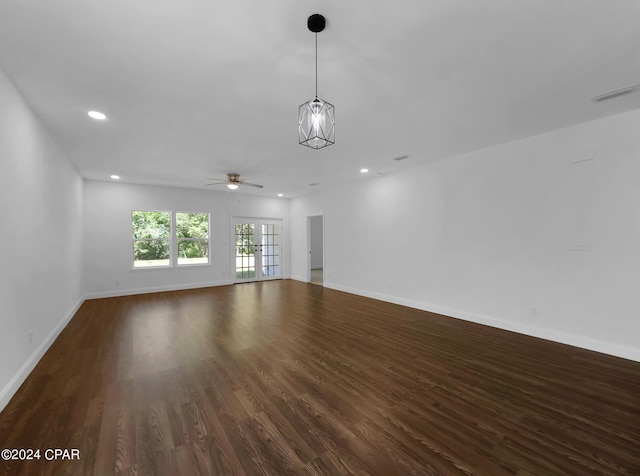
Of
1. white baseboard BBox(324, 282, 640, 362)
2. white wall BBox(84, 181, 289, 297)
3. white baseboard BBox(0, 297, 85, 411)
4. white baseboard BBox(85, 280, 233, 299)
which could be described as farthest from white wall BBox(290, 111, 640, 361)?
white baseboard BBox(0, 297, 85, 411)

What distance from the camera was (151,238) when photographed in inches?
275

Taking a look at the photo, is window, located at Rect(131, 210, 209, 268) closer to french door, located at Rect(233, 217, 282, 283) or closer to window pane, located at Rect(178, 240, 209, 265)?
window pane, located at Rect(178, 240, 209, 265)

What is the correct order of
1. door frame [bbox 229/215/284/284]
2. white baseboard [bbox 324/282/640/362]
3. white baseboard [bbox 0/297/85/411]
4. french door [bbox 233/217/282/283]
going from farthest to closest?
french door [bbox 233/217/282/283] → door frame [bbox 229/215/284/284] → white baseboard [bbox 324/282/640/362] → white baseboard [bbox 0/297/85/411]

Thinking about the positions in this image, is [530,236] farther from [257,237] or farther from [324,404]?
[257,237]

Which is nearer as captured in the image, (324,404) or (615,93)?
(324,404)

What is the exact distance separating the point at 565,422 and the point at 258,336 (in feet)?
10.6

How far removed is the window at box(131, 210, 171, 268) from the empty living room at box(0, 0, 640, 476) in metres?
1.16

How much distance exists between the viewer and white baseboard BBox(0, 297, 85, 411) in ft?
7.32

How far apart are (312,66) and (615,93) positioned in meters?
3.05

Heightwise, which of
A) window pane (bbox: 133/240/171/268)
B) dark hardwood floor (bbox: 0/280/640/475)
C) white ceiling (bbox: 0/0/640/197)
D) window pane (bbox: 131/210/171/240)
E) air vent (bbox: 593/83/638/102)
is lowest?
dark hardwood floor (bbox: 0/280/640/475)

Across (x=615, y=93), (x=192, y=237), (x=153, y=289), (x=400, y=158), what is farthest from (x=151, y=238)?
(x=615, y=93)

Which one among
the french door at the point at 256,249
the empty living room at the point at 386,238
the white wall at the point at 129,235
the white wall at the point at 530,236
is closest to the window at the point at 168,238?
the white wall at the point at 129,235

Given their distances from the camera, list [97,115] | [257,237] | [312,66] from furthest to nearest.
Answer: [257,237] < [97,115] < [312,66]

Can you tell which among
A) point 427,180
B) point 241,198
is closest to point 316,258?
point 241,198
